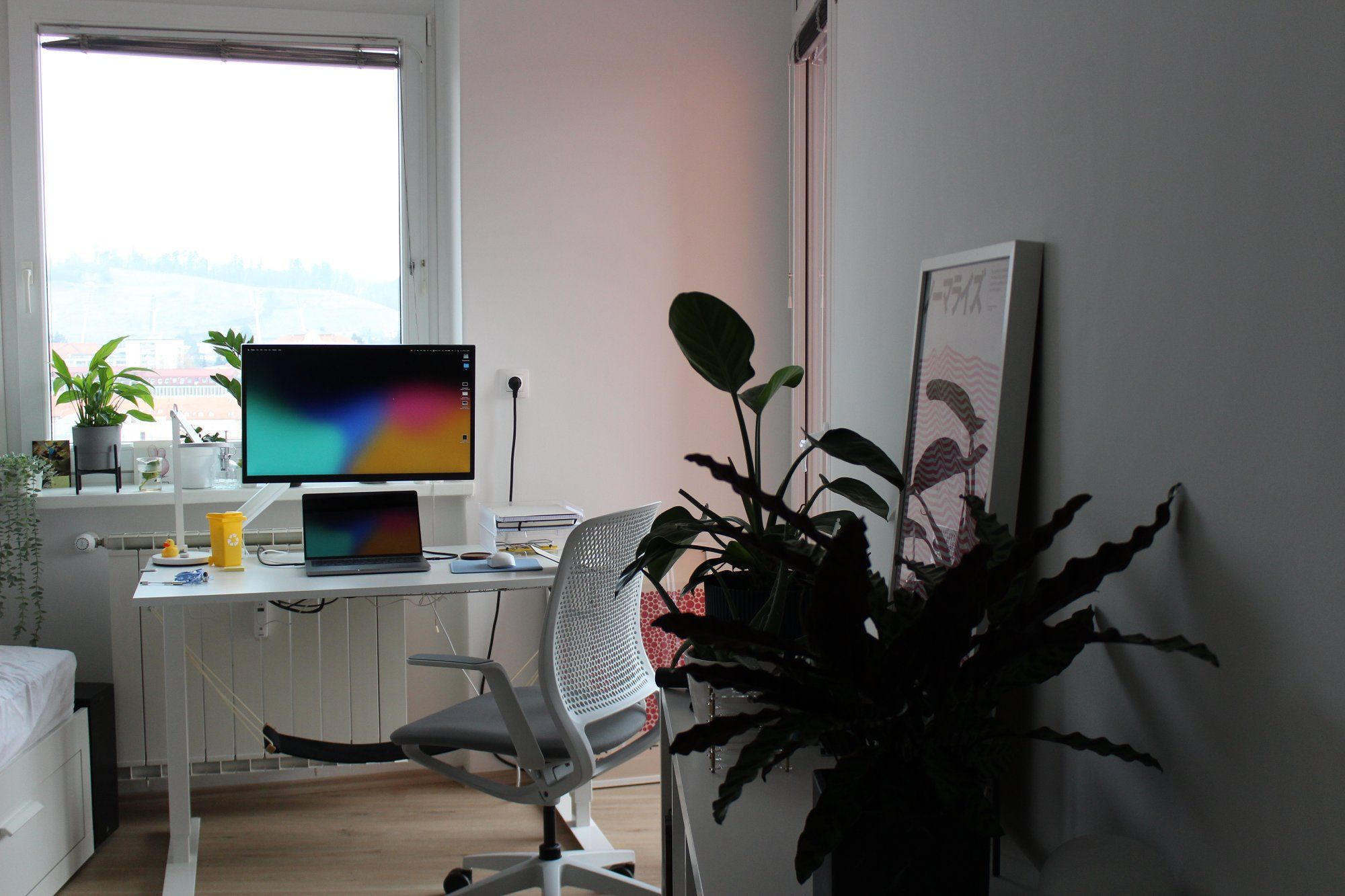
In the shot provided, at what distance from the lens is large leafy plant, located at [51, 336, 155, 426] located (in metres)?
3.15

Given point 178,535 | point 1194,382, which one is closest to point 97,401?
point 178,535

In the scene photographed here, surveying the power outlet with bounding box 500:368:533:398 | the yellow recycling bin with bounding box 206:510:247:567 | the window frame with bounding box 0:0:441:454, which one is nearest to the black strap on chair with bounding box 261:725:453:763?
the yellow recycling bin with bounding box 206:510:247:567

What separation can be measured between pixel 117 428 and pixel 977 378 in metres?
2.82

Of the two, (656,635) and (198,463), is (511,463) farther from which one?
(198,463)

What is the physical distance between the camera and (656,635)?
3225 mm

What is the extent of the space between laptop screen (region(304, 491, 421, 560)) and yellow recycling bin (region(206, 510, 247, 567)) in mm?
179

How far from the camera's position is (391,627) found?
3205mm

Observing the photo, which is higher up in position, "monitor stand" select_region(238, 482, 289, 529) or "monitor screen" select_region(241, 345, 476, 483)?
"monitor screen" select_region(241, 345, 476, 483)

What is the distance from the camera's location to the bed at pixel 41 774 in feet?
7.64

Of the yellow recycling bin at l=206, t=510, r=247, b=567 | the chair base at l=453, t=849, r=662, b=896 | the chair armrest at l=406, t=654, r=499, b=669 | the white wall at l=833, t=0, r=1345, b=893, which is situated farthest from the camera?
the yellow recycling bin at l=206, t=510, r=247, b=567

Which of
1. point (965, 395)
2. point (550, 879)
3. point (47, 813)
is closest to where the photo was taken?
point (965, 395)

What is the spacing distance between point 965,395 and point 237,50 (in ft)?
9.58

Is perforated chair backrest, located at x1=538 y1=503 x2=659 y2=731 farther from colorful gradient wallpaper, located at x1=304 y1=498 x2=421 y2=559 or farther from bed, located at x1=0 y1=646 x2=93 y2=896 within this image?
bed, located at x1=0 y1=646 x2=93 y2=896

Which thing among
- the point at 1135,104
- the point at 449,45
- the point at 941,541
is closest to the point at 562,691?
the point at 941,541
